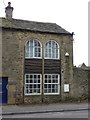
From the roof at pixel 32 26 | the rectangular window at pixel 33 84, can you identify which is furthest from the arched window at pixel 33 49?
the rectangular window at pixel 33 84

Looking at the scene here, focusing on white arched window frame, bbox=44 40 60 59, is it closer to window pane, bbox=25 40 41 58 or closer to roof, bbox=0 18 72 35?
window pane, bbox=25 40 41 58

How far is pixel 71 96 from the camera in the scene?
2380cm

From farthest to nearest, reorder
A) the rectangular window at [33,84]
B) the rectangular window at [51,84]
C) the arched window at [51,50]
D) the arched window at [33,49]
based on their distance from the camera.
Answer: the arched window at [51,50] < the rectangular window at [51,84] < the arched window at [33,49] < the rectangular window at [33,84]

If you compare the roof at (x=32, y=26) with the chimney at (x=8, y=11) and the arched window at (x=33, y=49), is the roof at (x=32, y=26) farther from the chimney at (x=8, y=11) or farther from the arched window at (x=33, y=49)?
the arched window at (x=33, y=49)

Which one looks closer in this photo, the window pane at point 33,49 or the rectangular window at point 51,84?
the window pane at point 33,49

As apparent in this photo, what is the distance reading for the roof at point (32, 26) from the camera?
22377mm

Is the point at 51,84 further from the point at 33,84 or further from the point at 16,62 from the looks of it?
the point at 16,62

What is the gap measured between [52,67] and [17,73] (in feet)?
11.3

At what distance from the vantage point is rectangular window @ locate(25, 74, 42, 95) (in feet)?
73.0

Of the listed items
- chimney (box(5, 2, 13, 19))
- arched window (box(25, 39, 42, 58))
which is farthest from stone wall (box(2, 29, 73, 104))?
chimney (box(5, 2, 13, 19))

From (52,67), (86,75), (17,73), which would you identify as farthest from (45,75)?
(86,75)

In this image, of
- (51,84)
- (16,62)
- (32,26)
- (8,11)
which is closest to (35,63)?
(16,62)

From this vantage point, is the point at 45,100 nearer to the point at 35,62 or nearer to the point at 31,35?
the point at 35,62

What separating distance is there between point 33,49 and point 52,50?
1.92 meters
